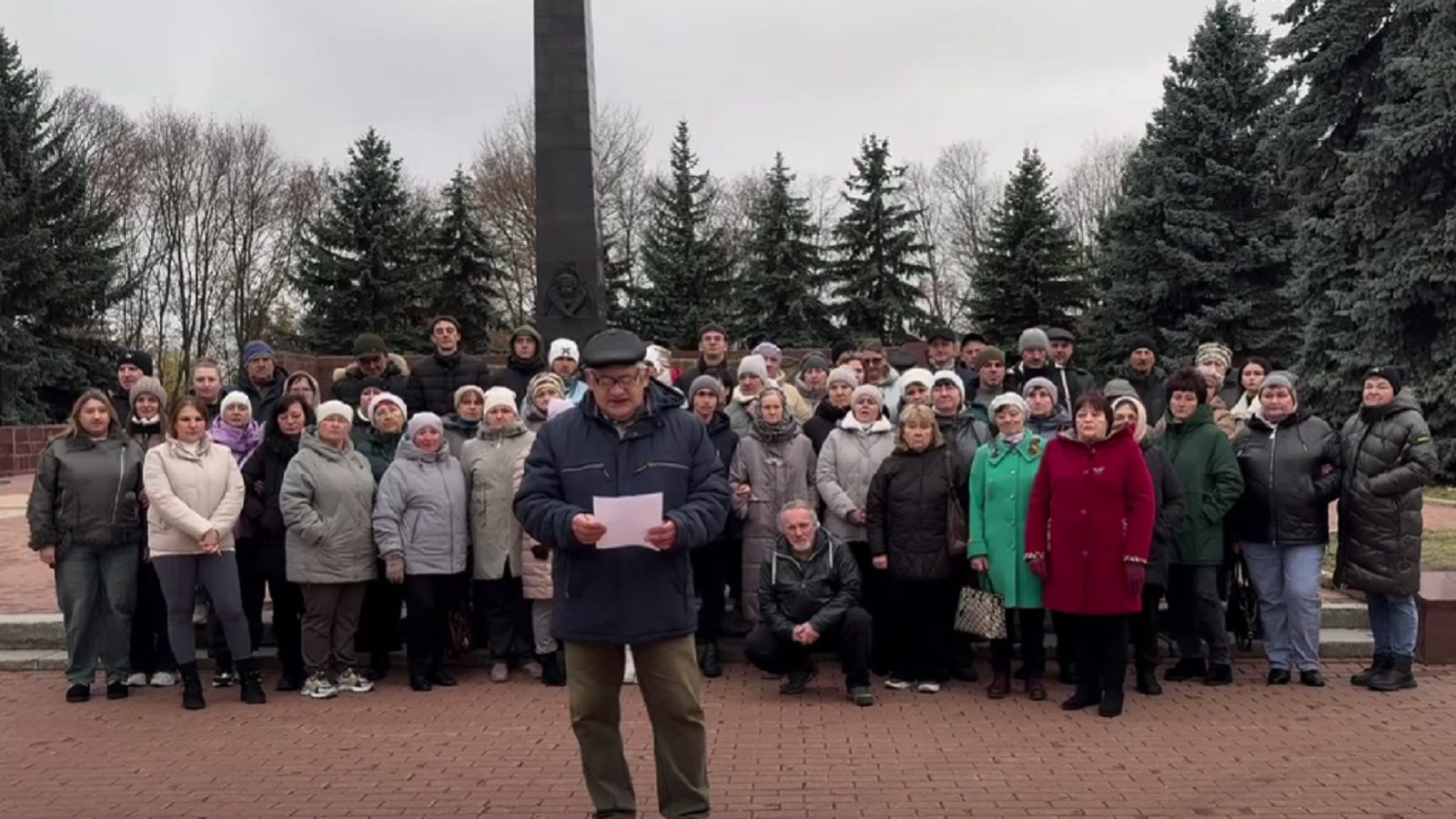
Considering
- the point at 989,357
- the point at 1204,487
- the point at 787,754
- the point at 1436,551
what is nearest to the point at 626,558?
the point at 787,754

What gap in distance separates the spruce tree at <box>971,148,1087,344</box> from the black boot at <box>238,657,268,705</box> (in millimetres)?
23867

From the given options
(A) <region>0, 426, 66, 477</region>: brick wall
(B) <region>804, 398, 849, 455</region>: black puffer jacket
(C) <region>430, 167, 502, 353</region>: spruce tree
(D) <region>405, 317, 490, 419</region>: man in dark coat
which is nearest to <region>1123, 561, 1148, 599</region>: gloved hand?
(B) <region>804, 398, 849, 455</region>: black puffer jacket

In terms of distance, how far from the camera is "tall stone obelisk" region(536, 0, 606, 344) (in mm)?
14602

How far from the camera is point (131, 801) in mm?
5227

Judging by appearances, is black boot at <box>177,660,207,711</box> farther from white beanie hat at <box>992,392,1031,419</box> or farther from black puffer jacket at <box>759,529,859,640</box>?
white beanie hat at <box>992,392,1031,419</box>

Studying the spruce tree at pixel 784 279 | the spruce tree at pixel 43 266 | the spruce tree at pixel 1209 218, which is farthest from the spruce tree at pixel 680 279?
the spruce tree at pixel 43 266

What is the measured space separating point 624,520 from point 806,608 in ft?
9.82

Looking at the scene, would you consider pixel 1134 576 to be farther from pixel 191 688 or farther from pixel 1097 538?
pixel 191 688

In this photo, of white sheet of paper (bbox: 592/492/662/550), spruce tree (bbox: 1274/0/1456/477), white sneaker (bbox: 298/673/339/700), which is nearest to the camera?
white sheet of paper (bbox: 592/492/662/550)

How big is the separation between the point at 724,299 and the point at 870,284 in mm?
3956

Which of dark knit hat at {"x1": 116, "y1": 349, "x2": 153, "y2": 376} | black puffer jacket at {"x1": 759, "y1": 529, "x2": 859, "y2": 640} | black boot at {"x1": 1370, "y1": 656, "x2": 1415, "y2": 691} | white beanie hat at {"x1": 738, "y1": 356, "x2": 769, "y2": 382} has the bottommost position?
black boot at {"x1": 1370, "y1": 656, "x2": 1415, "y2": 691}

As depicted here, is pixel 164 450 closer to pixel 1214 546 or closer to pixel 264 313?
pixel 1214 546

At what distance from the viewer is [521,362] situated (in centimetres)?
925

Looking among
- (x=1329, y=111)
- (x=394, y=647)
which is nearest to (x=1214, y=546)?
(x=394, y=647)
